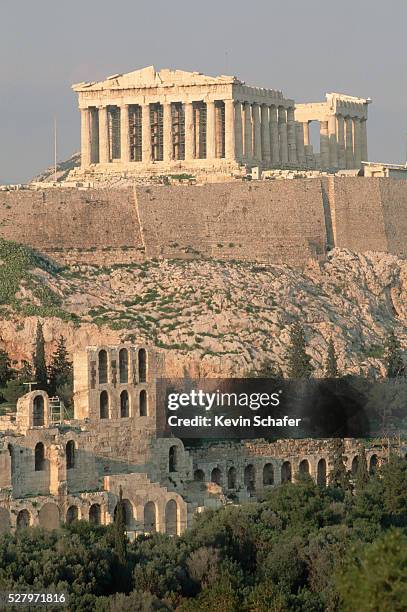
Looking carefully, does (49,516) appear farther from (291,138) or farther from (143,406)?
(291,138)

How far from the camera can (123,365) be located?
89.6 meters

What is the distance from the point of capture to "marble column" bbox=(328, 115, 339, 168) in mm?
136462

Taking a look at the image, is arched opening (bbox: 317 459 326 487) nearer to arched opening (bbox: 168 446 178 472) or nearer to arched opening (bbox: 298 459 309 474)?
arched opening (bbox: 298 459 309 474)

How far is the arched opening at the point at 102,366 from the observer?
88.8 metres

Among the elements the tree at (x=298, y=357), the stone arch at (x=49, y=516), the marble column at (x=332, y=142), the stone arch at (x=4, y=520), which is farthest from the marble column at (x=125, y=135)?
the stone arch at (x=4, y=520)

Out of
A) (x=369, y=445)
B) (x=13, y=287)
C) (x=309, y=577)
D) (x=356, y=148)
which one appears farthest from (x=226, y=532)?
(x=356, y=148)

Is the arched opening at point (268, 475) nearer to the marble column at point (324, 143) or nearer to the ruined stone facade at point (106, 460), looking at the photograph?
the ruined stone facade at point (106, 460)

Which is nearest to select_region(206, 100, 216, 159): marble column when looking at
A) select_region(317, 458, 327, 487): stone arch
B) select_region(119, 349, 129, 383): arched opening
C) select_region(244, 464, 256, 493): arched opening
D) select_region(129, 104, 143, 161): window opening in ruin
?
select_region(129, 104, 143, 161): window opening in ruin

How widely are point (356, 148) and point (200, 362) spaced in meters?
35.8

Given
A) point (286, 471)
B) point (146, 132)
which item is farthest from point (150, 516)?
point (146, 132)

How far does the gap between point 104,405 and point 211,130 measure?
122 feet

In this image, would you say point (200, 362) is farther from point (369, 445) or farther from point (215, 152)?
point (215, 152)

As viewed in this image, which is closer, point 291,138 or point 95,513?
point 95,513

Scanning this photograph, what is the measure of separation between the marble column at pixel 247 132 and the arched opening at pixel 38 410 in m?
39.7
